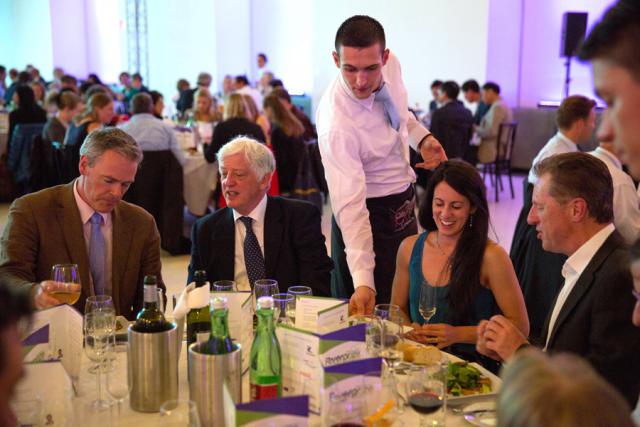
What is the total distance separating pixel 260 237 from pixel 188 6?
13022 mm

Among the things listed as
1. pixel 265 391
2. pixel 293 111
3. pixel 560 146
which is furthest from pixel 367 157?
pixel 293 111

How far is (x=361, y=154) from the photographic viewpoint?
3.29m

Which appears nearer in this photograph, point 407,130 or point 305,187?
point 407,130

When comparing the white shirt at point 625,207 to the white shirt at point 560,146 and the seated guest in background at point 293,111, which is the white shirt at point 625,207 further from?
the seated guest in background at point 293,111

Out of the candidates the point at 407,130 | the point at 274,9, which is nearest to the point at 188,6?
the point at 274,9

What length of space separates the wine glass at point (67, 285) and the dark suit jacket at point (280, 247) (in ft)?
2.49

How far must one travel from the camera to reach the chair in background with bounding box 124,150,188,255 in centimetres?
638

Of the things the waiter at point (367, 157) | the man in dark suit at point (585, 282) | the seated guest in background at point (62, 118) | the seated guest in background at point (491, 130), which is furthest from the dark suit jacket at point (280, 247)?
the seated guest in background at point (491, 130)

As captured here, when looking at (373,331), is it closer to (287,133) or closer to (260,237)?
(260,237)

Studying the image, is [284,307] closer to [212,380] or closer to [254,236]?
[212,380]

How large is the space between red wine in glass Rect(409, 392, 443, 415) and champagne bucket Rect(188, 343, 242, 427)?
1.41 ft

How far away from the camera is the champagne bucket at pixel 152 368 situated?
1826 millimetres

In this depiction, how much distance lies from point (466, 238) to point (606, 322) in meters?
0.87

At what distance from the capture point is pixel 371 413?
1.60 meters
